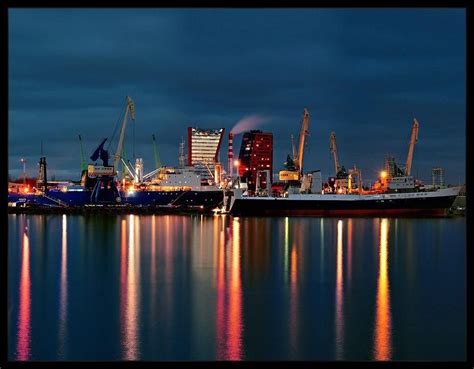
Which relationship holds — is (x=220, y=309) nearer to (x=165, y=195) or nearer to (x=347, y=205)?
(x=347, y=205)

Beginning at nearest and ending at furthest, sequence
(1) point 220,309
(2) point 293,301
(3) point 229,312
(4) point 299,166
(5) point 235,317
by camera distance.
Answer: (5) point 235,317 < (3) point 229,312 < (1) point 220,309 < (2) point 293,301 < (4) point 299,166

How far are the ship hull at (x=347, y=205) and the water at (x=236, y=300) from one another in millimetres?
14410

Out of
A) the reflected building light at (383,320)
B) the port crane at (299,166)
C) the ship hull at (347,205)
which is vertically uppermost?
the port crane at (299,166)

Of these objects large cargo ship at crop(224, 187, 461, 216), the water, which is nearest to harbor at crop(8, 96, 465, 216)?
large cargo ship at crop(224, 187, 461, 216)

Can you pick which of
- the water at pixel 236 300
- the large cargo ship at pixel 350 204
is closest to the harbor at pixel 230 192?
the large cargo ship at pixel 350 204

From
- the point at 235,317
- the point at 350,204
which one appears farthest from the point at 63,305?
the point at 350,204

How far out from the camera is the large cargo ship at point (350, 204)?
3712 cm

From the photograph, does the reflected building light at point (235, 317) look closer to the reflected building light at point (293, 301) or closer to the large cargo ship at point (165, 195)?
the reflected building light at point (293, 301)

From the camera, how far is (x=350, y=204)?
127ft

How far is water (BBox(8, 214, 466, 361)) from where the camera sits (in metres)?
8.34

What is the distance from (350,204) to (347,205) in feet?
0.72

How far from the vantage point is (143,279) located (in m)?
14.4

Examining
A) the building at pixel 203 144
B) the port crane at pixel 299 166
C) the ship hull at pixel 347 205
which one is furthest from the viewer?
the building at pixel 203 144
